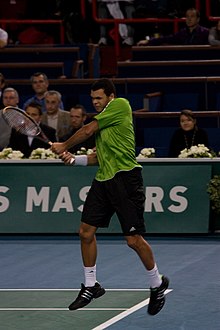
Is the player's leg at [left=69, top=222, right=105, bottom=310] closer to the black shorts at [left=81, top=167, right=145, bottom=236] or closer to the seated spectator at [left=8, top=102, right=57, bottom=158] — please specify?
the black shorts at [left=81, top=167, right=145, bottom=236]

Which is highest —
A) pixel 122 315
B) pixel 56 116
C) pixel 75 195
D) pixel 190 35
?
pixel 190 35

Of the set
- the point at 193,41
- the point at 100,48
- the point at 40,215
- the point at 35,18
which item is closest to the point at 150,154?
the point at 40,215

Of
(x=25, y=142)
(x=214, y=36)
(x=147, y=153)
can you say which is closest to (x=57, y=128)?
(x=25, y=142)

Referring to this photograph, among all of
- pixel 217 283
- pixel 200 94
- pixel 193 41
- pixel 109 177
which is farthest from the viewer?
pixel 193 41

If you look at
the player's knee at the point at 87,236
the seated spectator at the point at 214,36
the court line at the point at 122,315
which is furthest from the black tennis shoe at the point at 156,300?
the seated spectator at the point at 214,36

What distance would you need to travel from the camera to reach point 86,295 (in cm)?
971

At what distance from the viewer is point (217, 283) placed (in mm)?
11055

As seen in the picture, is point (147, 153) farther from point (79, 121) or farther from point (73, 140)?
point (73, 140)

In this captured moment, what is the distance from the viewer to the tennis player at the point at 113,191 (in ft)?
31.5

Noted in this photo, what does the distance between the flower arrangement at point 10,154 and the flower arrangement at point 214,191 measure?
8.03 feet

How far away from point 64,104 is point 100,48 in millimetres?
2711

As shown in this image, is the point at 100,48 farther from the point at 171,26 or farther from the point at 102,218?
the point at 102,218

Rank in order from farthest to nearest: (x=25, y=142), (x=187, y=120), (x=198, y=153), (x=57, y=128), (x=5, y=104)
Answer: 1. (x=5, y=104)
2. (x=57, y=128)
3. (x=25, y=142)
4. (x=187, y=120)
5. (x=198, y=153)

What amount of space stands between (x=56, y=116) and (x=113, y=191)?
20.1ft
